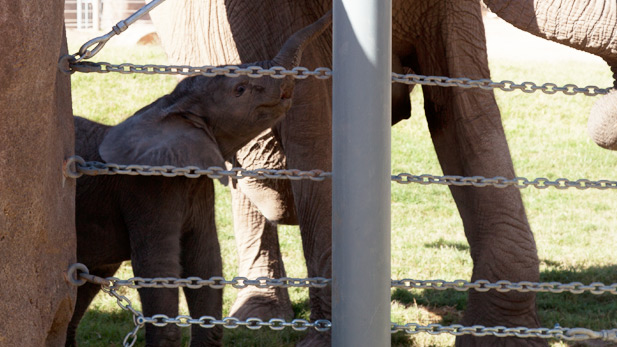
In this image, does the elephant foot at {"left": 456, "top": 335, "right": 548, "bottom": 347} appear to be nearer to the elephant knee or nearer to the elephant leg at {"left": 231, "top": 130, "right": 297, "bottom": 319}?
the elephant leg at {"left": 231, "top": 130, "right": 297, "bottom": 319}

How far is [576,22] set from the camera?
80.5 inches

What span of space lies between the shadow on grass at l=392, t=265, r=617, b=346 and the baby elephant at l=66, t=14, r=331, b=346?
120 centimetres

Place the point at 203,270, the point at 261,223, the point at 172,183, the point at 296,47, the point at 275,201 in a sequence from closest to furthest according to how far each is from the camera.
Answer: the point at 296,47, the point at 172,183, the point at 203,270, the point at 275,201, the point at 261,223

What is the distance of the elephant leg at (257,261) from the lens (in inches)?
152

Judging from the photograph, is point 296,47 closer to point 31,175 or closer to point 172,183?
point 172,183

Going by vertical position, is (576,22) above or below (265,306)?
above

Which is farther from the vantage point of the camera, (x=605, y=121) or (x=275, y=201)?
(x=275, y=201)

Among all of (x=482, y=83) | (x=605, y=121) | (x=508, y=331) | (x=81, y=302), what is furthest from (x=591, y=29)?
(x=81, y=302)

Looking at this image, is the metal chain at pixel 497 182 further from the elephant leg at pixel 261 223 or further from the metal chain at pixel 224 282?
the elephant leg at pixel 261 223

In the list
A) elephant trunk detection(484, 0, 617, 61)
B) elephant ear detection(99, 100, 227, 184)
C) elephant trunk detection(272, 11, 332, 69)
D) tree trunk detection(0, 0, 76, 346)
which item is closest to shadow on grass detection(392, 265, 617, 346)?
elephant ear detection(99, 100, 227, 184)

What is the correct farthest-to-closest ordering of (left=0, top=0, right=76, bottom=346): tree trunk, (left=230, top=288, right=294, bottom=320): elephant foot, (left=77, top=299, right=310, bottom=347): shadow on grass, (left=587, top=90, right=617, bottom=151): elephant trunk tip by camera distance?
(left=230, top=288, right=294, bottom=320): elephant foot, (left=77, top=299, right=310, bottom=347): shadow on grass, (left=587, top=90, right=617, bottom=151): elephant trunk tip, (left=0, top=0, right=76, bottom=346): tree trunk

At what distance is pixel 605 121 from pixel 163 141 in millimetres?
1242

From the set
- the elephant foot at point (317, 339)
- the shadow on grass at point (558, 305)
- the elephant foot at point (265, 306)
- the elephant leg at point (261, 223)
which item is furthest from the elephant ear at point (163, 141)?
A: the shadow on grass at point (558, 305)

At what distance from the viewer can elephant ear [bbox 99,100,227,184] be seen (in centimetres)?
263
